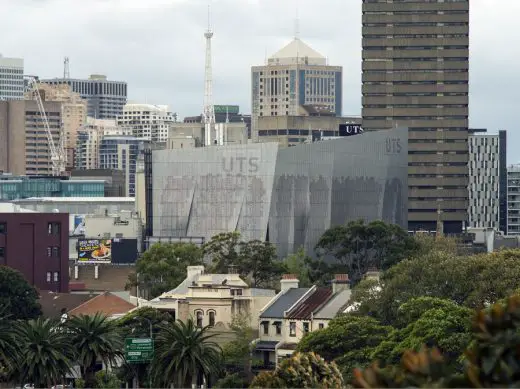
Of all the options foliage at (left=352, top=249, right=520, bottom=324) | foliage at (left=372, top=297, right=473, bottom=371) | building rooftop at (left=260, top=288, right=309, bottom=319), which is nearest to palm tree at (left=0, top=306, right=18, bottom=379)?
foliage at (left=372, top=297, right=473, bottom=371)

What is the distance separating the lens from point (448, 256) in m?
140

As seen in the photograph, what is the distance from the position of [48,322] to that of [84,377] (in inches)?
140

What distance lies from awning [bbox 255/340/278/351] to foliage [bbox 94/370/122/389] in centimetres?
1284

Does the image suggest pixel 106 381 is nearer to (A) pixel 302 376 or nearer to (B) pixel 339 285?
(B) pixel 339 285

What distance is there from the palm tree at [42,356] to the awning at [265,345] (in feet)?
71.1

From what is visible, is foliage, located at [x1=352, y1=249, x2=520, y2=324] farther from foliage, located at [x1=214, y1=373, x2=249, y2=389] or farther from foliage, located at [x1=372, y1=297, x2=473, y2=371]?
foliage, located at [x1=214, y1=373, x2=249, y2=389]

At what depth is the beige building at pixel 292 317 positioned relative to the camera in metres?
130

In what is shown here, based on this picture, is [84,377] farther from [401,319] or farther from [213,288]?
[213,288]

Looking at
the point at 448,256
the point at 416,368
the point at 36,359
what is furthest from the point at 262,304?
the point at 416,368

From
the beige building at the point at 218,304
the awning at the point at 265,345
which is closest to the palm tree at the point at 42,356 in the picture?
the awning at the point at 265,345

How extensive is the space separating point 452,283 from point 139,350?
23.9 meters

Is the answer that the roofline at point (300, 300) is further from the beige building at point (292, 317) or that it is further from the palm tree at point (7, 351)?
the palm tree at point (7, 351)

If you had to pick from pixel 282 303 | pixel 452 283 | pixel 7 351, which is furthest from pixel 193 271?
pixel 7 351

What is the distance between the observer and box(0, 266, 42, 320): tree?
524 feet
